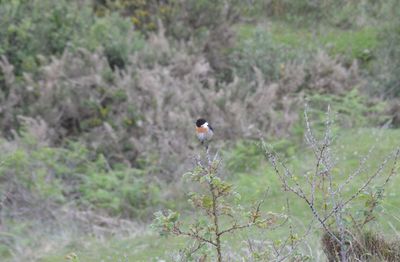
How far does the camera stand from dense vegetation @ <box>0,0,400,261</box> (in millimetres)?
10477

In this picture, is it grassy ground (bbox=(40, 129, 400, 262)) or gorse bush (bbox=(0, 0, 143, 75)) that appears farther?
gorse bush (bbox=(0, 0, 143, 75))

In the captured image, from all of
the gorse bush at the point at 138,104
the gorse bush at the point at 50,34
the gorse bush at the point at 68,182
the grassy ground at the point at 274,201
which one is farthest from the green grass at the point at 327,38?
→ the gorse bush at the point at 68,182

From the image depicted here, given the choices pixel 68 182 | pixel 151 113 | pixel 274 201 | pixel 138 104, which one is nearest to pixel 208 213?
pixel 274 201

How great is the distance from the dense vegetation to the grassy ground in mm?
32

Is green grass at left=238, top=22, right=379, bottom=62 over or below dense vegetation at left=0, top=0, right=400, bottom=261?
over

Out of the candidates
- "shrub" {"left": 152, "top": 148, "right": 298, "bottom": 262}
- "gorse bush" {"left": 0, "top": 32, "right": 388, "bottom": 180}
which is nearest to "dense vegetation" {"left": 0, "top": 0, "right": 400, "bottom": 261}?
"gorse bush" {"left": 0, "top": 32, "right": 388, "bottom": 180}

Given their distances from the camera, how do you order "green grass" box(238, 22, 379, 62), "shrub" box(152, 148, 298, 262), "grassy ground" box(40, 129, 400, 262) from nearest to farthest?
"shrub" box(152, 148, 298, 262)
"grassy ground" box(40, 129, 400, 262)
"green grass" box(238, 22, 379, 62)

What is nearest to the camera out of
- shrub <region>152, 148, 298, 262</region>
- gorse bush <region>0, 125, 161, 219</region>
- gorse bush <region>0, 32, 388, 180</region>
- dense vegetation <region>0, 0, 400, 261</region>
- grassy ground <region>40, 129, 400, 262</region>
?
shrub <region>152, 148, 298, 262</region>

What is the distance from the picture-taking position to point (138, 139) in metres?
14.0

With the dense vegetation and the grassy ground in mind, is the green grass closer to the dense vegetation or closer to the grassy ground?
the dense vegetation

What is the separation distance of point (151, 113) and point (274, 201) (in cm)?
440

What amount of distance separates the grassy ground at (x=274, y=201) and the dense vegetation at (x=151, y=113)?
0.03 metres

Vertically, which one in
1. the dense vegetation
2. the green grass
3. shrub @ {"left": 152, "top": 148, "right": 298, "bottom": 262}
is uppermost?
the green grass

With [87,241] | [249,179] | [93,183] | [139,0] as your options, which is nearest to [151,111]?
[93,183]
